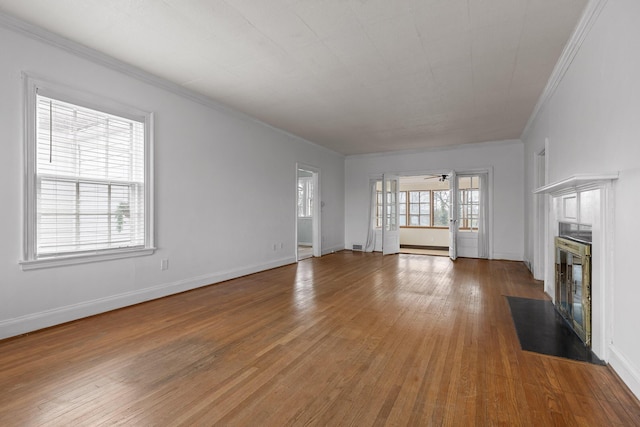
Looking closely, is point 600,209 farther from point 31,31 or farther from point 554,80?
point 31,31

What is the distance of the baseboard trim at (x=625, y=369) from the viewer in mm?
1924

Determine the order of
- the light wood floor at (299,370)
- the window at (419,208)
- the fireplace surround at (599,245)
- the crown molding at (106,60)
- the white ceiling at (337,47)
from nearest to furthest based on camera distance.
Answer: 1. the light wood floor at (299,370)
2. the fireplace surround at (599,245)
3. the white ceiling at (337,47)
4. the crown molding at (106,60)
5. the window at (419,208)

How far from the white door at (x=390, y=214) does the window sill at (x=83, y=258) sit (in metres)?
5.61

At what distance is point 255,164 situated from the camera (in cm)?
573

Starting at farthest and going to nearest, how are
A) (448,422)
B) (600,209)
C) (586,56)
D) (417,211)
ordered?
(417,211) → (586,56) → (600,209) → (448,422)

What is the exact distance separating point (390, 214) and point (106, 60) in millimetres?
6625

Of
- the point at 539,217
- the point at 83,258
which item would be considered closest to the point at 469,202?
the point at 539,217

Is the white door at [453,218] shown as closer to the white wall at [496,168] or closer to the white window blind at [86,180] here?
the white wall at [496,168]

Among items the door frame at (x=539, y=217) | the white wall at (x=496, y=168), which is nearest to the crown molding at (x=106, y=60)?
the white wall at (x=496, y=168)

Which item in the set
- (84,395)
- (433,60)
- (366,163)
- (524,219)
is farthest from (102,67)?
(524,219)

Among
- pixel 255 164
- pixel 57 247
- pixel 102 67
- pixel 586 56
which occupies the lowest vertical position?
pixel 57 247

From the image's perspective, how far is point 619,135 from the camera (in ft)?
Result: 6.94

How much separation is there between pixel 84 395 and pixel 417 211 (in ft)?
34.7

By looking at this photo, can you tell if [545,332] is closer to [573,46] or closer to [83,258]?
[573,46]
